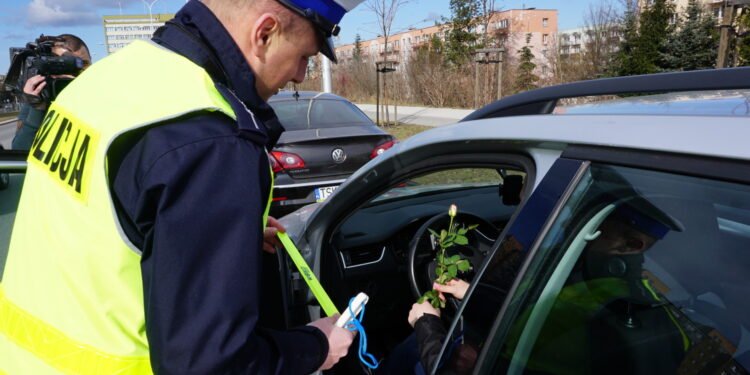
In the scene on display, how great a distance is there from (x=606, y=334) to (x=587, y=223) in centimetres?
24

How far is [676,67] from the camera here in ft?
53.2

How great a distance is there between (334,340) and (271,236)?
65 centimetres

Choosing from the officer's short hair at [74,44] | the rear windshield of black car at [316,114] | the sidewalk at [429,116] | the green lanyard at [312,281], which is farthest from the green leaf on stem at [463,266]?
the sidewalk at [429,116]

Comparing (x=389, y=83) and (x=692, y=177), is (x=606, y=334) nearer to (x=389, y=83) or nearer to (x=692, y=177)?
(x=692, y=177)

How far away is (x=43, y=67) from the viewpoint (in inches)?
157

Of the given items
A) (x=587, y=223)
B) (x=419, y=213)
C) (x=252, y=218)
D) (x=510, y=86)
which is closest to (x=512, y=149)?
(x=587, y=223)

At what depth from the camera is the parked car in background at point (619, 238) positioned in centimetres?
90

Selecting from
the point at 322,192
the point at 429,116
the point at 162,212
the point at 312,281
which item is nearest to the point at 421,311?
the point at 312,281

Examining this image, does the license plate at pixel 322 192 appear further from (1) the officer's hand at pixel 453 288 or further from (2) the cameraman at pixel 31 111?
(1) the officer's hand at pixel 453 288

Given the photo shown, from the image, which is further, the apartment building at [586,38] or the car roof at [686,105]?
the apartment building at [586,38]

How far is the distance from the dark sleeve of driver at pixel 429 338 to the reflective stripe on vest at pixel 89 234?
72cm

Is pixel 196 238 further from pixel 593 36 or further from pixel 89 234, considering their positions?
pixel 593 36

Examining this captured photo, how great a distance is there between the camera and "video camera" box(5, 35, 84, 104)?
3986 mm

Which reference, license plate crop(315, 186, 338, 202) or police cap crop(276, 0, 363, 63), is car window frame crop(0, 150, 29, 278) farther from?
license plate crop(315, 186, 338, 202)
